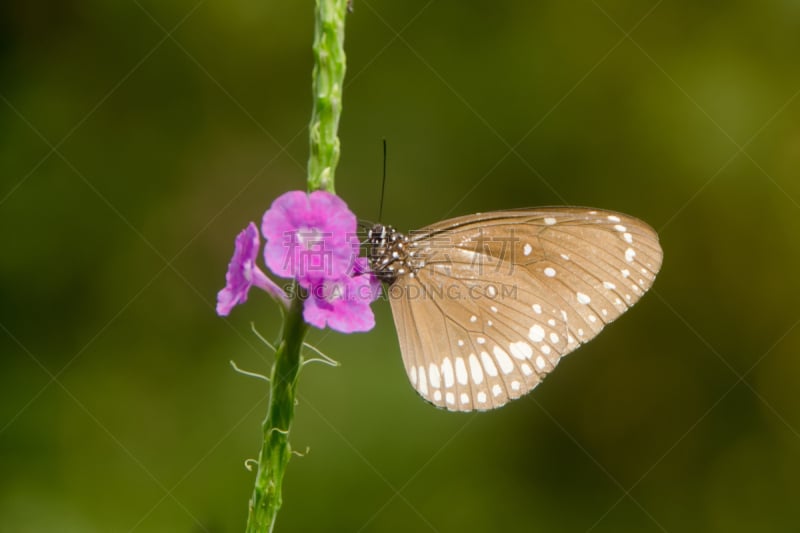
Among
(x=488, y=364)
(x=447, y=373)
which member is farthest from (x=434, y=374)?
(x=488, y=364)

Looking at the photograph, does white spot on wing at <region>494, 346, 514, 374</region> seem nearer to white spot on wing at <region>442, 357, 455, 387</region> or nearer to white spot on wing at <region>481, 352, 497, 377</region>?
white spot on wing at <region>481, 352, 497, 377</region>

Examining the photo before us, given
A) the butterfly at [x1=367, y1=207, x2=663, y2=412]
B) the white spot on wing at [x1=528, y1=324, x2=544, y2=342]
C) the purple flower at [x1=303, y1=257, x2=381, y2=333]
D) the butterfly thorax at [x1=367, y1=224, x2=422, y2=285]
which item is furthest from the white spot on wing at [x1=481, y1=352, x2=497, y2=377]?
the purple flower at [x1=303, y1=257, x2=381, y2=333]

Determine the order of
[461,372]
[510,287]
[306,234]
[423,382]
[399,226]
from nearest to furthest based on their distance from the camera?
[306,234] → [423,382] → [461,372] → [510,287] → [399,226]

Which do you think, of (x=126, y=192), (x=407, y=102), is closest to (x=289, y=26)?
(x=407, y=102)

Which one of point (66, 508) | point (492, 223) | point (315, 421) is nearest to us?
point (492, 223)

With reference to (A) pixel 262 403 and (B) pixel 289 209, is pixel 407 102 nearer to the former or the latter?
(A) pixel 262 403

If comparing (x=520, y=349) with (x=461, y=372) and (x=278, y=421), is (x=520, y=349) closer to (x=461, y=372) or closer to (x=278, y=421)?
(x=461, y=372)
